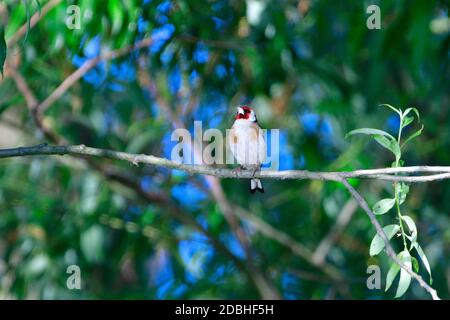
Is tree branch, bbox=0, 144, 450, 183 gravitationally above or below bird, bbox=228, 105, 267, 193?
below

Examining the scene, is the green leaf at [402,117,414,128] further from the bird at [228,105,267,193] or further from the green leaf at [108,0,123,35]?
the green leaf at [108,0,123,35]

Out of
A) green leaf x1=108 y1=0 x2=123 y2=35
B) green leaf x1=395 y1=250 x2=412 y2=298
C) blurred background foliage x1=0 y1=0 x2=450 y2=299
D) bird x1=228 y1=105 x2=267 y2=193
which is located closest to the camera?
green leaf x1=395 y1=250 x2=412 y2=298

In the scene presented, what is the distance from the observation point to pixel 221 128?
559 cm

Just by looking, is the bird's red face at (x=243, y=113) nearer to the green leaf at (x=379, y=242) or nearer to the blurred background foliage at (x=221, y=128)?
the blurred background foliage at (x=221, y=128)

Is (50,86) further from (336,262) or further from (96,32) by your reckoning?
(336,262)

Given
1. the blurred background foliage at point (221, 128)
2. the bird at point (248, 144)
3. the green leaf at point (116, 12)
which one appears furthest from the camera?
the blurred background foliage at point (221, 128)

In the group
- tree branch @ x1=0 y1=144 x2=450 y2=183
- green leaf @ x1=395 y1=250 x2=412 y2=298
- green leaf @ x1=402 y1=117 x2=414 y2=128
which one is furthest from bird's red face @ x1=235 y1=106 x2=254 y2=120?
green leaf @ x1=395 y1=250 x2=412 y2=298

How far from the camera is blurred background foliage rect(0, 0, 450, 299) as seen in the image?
5043 mm

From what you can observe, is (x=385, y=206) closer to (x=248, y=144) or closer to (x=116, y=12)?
(x=248, y=144)

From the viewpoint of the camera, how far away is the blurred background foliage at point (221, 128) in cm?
504

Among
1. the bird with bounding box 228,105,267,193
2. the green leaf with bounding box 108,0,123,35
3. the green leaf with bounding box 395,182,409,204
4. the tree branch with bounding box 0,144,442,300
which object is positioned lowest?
the green leaf with bounding box 395,182,409,204

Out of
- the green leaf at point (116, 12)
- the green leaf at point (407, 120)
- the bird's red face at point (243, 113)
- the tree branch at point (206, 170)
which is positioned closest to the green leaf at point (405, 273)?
the tree branch at point (206, 170)

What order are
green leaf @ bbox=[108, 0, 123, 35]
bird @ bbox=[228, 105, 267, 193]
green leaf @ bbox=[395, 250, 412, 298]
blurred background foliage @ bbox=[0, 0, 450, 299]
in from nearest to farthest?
green leaf @ bbox=[395, 250, 412, 298] < bird @ bbox=[228, 105, 267, 193] < green leaf @ bbox=[108, 0, 123, 35] < blurred background foliage @ bbox=[0, 0, 450, 299]

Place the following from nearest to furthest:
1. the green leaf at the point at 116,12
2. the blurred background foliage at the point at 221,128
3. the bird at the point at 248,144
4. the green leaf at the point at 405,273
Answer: the green leaf at the point at 405,273
the bird at the point at 248,144
the green leaf at the point at 116,12
the blurred background foliage at the point at 221,128
